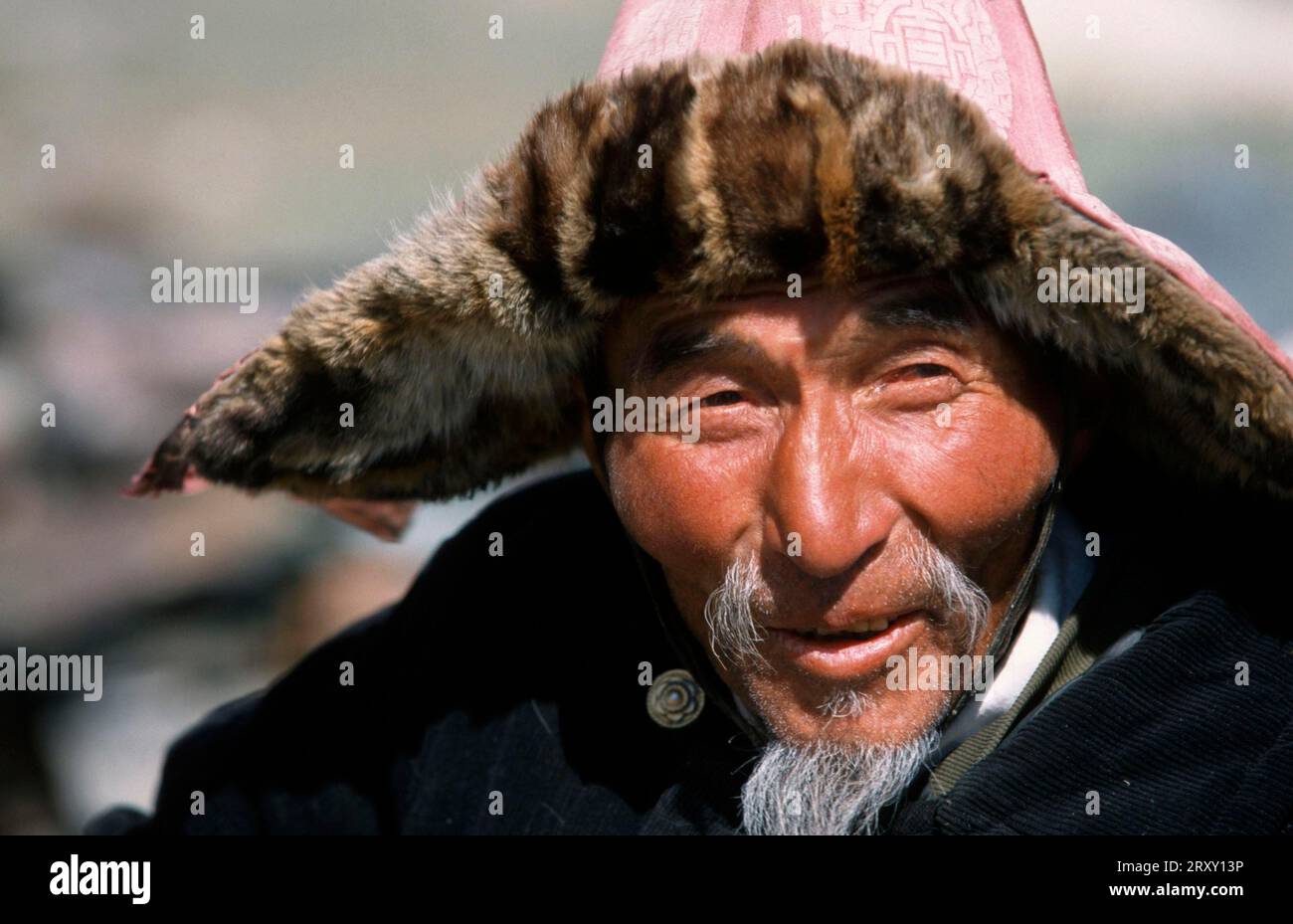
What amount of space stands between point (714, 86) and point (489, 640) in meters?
1.23

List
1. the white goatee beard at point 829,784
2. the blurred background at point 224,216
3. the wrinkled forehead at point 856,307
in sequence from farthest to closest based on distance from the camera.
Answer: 1. the blurred background at point 224,216
2. the white goatee beard at point 829,784
3. the wrinkled forehead at point 856,307

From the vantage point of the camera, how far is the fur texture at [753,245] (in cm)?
167

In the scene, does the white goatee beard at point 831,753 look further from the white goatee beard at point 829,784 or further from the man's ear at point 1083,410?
the man's ear at point 1083,410

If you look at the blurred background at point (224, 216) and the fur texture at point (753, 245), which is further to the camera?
the blurred background at point (224, 216)

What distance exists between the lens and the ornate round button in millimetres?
2232

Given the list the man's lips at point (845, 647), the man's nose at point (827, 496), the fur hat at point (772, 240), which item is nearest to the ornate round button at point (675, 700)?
the man's lips at point (845, 647)

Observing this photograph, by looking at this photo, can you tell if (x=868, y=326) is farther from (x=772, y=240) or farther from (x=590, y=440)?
(x=590, y=440)

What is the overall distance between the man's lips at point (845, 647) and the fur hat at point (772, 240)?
474 mm

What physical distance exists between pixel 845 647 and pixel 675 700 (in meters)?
0.45

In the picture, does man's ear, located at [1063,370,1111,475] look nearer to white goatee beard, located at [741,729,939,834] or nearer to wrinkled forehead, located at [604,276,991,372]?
wrinkled forehead, located at [604,276,991,372]

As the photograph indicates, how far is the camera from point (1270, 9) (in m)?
4.46

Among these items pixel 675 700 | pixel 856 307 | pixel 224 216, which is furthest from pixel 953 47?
pixel 224 216

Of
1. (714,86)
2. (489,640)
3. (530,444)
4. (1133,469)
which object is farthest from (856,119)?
(489,640)

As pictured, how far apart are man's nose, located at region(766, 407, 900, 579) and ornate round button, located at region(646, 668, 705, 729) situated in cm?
51
